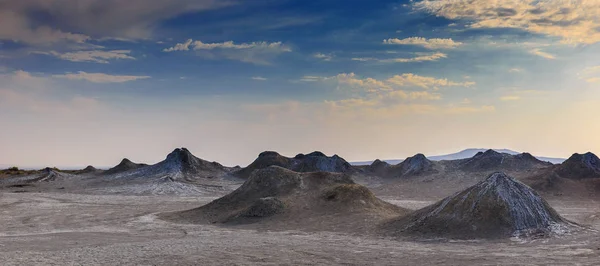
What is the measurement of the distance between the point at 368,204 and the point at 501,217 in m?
13.5

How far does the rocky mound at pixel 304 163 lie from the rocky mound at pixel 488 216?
76.4m

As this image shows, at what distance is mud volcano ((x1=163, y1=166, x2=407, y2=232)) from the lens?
1435 inches

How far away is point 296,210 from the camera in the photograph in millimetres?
41406

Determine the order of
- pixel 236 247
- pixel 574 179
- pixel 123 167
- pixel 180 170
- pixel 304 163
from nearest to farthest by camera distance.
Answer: pixel 236 247 → pixel 574 179 → pixel 180 170 → pixel 123 167 → pixel 304 163

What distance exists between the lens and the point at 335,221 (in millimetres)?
36906

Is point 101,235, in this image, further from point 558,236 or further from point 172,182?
point 172,182

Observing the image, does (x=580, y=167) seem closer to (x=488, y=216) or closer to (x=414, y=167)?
(x=414, y=167)

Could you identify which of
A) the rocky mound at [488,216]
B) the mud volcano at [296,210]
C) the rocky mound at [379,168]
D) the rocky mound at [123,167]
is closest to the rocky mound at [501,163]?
the rocky mound at [379,168]

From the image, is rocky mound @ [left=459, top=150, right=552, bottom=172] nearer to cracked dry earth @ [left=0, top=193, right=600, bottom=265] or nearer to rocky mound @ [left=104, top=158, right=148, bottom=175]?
cracked dry earth @ [left=0, top=193, right=600, bottom=265]

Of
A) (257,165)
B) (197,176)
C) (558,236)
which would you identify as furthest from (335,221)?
(257,165)

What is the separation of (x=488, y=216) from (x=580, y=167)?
63416mm

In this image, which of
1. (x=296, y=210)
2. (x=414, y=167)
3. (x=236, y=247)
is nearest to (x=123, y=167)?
(x=414, y=167)

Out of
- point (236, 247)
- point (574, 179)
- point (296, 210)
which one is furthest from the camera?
point (574, 179)

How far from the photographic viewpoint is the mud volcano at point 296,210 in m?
36.4
